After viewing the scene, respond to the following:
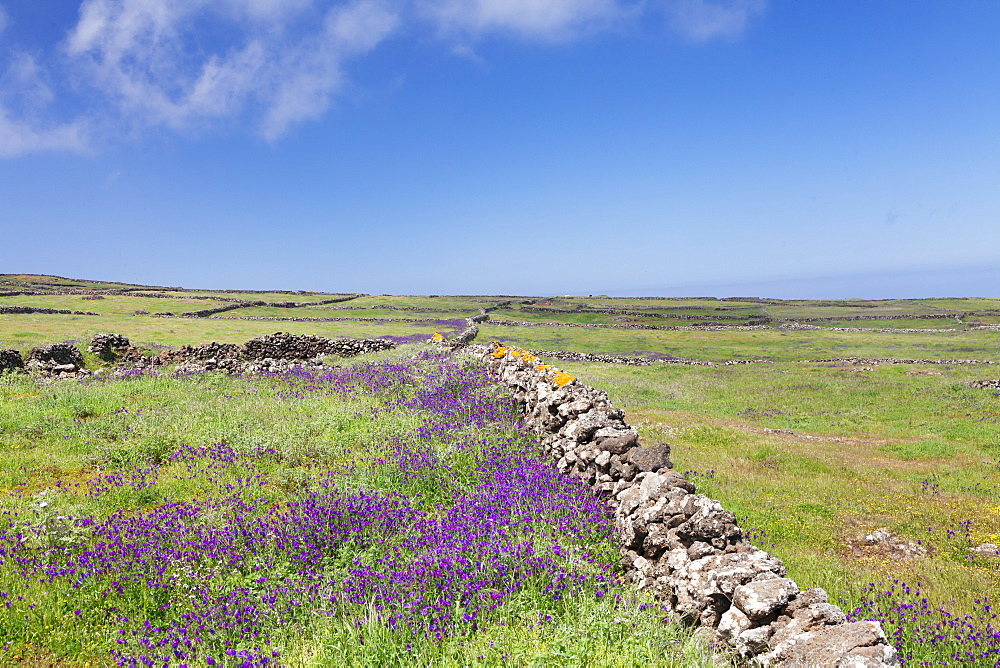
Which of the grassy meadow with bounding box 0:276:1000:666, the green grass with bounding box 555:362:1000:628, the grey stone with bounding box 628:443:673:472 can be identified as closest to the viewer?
the grassy meadow with bounding box 0:276:1000:666

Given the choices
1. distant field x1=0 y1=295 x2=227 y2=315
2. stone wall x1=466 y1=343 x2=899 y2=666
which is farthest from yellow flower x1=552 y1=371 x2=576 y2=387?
distant field x1=0 y1=295 x2=227 y2=315

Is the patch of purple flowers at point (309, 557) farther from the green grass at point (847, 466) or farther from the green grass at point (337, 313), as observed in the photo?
the green grass at point (337, 313)

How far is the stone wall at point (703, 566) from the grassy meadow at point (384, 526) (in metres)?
0.45

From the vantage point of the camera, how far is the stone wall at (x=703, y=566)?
13.3 feet

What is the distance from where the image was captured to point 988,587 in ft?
23.7

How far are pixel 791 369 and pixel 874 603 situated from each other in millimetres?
41330

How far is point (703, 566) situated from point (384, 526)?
3836 millimetres

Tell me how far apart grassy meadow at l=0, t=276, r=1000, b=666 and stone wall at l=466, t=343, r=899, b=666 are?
0.45m

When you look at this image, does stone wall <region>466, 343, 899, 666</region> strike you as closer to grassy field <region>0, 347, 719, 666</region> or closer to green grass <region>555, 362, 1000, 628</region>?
grassy field <region>0, 347, 719, 666</region>

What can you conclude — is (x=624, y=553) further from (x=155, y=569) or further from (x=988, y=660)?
(x=155, y=569)

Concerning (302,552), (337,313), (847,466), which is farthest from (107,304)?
(847,466)

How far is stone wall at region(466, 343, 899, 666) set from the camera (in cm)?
405

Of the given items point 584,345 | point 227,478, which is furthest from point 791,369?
point 227,478

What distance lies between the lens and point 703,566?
5379 millimetres
